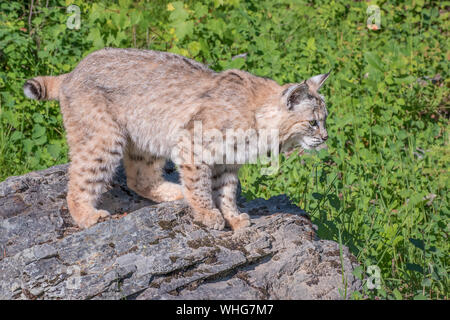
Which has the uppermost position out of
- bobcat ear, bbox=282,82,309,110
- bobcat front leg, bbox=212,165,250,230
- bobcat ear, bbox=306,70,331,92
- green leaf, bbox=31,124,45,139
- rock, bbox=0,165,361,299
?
bobcat ear, bbox=306,70,331,92

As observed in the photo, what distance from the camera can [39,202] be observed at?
416 centimetres

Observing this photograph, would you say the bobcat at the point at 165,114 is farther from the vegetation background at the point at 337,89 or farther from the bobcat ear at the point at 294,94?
the vegetation background at the point at 337,89

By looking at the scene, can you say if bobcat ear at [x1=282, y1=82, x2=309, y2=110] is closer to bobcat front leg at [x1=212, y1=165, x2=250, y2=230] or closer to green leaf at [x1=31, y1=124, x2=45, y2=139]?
bobcat front leg at [x1=212, y1=165, x2=250, y2=230]

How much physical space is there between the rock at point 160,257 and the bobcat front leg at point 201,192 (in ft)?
0.40

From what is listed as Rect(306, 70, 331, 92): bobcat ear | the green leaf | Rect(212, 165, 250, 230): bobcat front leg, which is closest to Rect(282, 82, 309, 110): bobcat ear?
Rect(306, 70, 331, 92): bobcat ear

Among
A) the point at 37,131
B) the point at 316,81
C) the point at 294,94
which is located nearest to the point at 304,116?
the point at 294,94

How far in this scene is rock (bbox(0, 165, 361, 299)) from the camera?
320 centimetres

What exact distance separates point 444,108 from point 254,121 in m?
3.21

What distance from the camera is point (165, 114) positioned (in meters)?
4.28

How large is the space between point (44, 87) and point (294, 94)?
191 centimetres

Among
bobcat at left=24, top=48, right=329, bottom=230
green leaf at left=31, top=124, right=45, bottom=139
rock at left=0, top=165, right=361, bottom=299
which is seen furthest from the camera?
green leaf at left=31, top=124, right=45, bottom=139

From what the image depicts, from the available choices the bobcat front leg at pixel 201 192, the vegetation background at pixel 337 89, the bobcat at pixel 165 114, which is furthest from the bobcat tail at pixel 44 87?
the bobcat front leg at pixel 201 192

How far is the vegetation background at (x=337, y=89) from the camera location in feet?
14.3

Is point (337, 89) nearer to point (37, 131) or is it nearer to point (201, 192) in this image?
point (201, 192)
